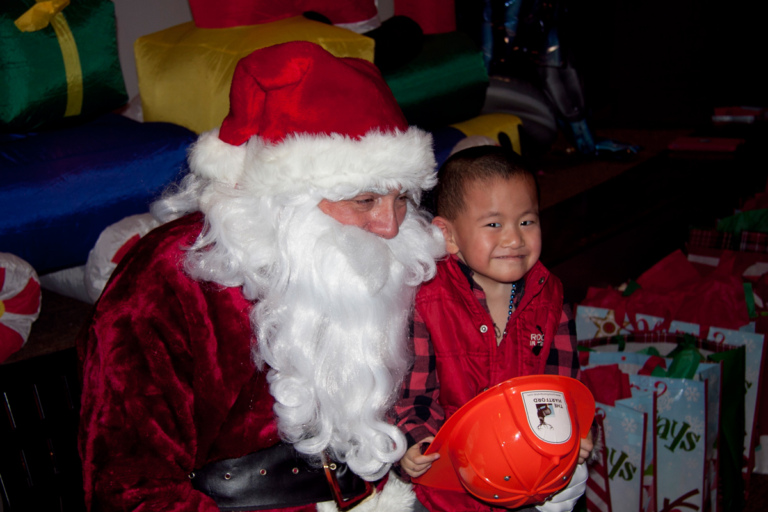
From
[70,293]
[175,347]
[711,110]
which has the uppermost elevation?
[175,347]

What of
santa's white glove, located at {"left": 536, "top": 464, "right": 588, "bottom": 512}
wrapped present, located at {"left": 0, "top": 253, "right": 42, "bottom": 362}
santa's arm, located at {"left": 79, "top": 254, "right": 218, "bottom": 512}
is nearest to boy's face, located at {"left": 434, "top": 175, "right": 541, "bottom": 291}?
Answer: santa's white glove, located at {"left": 536, "top": 464, "right": 588, "bottom": 512}

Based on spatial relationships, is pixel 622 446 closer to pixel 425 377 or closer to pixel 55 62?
pixel 425 377

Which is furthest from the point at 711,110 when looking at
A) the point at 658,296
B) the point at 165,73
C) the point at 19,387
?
the point at 19,387

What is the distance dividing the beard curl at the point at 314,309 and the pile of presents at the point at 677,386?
0.70 metres

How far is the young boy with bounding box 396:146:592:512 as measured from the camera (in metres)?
1.09

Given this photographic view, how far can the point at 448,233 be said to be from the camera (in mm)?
1175

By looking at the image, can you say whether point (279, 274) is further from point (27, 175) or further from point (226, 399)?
point (27, 175)

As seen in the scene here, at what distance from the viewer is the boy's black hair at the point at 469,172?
3.61 feet

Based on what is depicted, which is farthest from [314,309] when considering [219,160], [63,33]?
[63,33]

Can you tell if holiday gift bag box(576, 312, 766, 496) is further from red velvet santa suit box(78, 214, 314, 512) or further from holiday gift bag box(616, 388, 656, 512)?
red velvet santa suit box(78, 214, 314, 512)

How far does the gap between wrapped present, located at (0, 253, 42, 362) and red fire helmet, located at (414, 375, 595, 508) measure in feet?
3.29

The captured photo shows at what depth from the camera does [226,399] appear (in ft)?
3.17

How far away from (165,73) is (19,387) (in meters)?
1.04

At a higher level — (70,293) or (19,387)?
(19,387)
